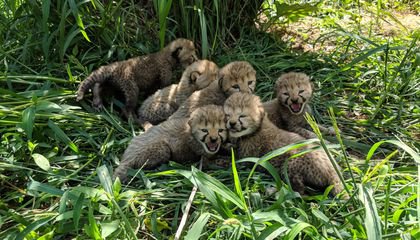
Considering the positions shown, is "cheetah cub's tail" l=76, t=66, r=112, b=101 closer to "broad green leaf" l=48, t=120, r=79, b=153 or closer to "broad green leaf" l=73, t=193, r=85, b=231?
"broad green leaf" l=48, t=120, r=79, b=153

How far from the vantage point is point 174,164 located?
3.44 metres

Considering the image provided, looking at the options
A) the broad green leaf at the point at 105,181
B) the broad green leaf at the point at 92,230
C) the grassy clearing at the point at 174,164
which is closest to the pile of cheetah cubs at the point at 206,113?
the grassy clearing at the point at 174,164

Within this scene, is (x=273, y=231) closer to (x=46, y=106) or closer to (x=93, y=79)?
A: (x=46, y=106)

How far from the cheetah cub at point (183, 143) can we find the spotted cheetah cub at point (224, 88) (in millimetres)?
360

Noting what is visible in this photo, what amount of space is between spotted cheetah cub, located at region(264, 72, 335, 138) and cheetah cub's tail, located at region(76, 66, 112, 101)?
4.87 ft

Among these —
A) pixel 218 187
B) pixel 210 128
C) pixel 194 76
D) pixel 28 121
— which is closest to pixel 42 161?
pixel 28 121

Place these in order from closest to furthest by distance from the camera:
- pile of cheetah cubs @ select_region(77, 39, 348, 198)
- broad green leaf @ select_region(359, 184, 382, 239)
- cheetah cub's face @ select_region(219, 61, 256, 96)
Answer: broad green leaf @ select_region(359, 184, 382, 239), pile of cheetah cubs @ select_region(77, 39, 348, 198), cheetah cub's face @ select_region(219, 61, 256, 96)

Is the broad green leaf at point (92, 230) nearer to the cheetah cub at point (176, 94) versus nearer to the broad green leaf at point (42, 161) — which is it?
the broad green leaf at point (42, 161)

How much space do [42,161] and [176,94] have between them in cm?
147

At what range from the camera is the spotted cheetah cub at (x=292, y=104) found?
380 cm

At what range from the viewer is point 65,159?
11.5 feet

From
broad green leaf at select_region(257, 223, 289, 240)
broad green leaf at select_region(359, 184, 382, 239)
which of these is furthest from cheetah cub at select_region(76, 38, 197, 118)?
broad green leaf at select_region(359, 184, 382, 239)

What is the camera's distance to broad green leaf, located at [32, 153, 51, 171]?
10.6 ft

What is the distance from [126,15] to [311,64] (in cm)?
193
